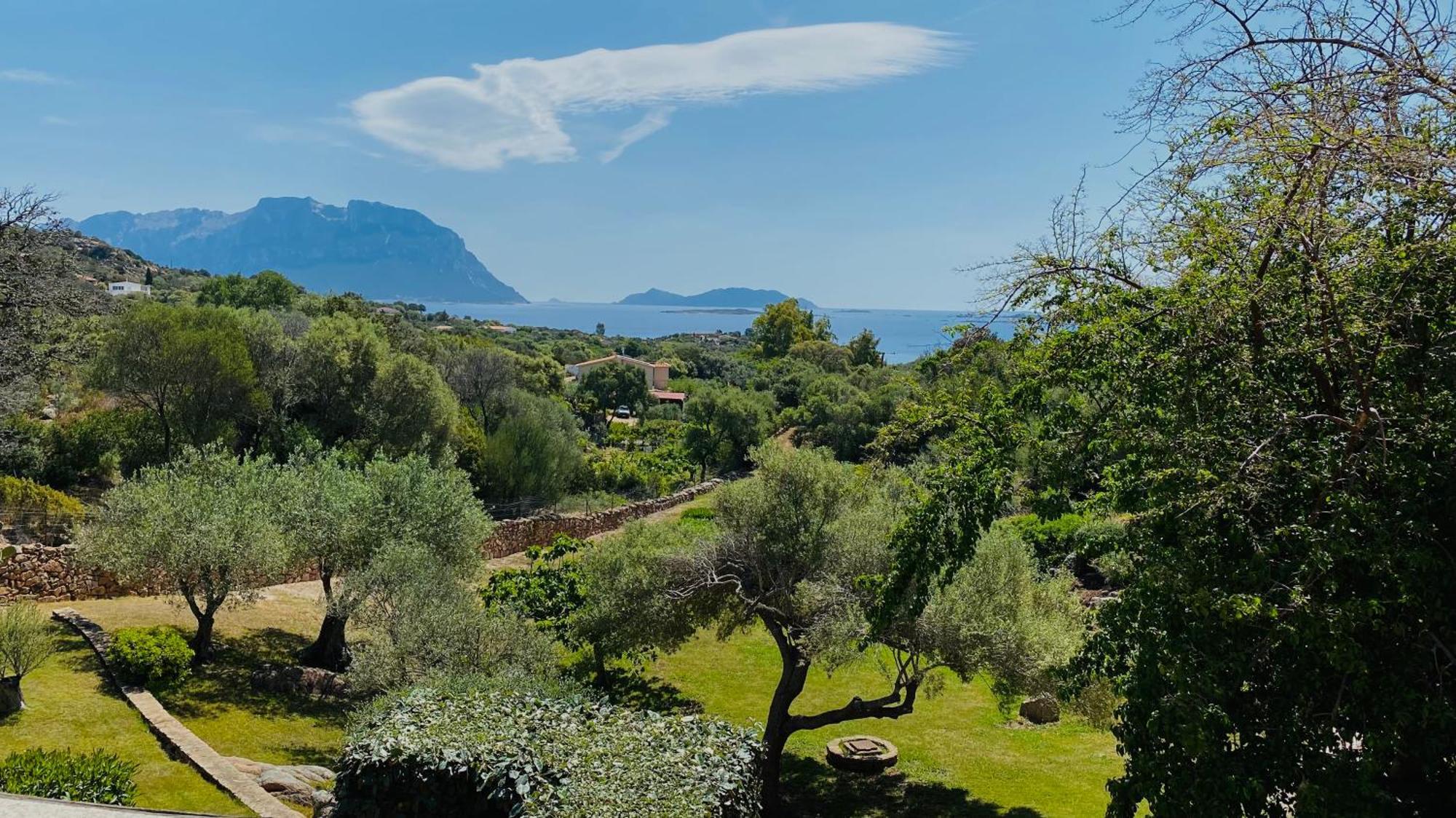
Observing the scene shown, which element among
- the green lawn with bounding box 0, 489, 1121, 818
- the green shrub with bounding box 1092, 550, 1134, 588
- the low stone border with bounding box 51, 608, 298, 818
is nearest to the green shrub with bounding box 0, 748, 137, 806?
the green lawn with bounding box 0, 489, 1121, 818

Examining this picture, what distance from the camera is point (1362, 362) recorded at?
606 centimetres

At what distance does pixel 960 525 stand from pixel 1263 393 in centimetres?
296

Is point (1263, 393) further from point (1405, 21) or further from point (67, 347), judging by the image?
point (67, 347)

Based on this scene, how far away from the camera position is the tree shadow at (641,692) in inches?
717

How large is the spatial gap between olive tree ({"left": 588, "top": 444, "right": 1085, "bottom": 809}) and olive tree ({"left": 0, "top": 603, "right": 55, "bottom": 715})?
802cm

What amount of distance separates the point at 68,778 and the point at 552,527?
81.3 feet

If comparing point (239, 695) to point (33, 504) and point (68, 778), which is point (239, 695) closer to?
point (68, 778)

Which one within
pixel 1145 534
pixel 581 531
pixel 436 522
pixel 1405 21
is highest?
pixel 1405 21

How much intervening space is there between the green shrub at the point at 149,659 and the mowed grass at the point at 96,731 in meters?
0.39

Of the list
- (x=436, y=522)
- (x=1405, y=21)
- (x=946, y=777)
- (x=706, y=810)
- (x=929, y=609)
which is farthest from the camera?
(x=436, y=522)

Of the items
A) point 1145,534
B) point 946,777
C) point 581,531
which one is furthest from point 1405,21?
point 581,531

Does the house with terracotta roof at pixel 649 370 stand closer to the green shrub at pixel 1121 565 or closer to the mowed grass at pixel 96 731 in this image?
the mowed grass at pixel 96 731

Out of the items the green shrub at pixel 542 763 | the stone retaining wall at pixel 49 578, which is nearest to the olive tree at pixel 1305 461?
the green shrub at pixel 542 763

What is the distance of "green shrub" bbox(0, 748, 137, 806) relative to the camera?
8.55 metres
